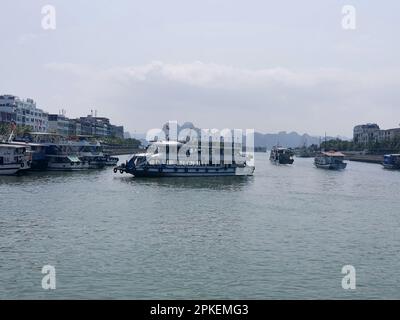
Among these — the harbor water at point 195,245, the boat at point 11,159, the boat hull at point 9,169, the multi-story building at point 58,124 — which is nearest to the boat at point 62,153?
the boat at point 11,159

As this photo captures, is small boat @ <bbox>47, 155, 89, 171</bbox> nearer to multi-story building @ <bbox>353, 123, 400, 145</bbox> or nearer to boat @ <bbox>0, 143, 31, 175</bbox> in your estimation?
boat @ <bbox>0, 143, 31, 175</bbox>

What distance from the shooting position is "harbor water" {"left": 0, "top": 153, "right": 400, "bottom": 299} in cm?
1748

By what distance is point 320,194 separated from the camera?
49031 millimetres

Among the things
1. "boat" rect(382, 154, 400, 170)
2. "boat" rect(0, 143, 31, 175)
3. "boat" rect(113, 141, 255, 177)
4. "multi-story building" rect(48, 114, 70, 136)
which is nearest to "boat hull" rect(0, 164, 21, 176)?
"boat" rect(0, 143, 31, 175)

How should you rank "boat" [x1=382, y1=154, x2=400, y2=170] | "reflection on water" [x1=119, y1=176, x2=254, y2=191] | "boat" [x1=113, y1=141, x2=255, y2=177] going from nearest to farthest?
"reflection on water" [x1=119, y1=176, x2=254, y2=191] → "boat" [x1=113, y1=141, x2=255, y2=177] → "boat" [x1=382, y1=154, x2=400, y2=170]

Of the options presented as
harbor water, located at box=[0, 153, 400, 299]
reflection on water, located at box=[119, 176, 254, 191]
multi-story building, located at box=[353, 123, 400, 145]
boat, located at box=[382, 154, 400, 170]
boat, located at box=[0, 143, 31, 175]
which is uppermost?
multi-story building, located at box=[353, 123, 400, 145]

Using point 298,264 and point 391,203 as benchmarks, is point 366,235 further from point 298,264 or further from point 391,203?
point 391,203

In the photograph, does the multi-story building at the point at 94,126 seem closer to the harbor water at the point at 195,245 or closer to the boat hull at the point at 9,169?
the boat hull at the point at 9,169

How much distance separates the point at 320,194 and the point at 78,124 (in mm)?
124948

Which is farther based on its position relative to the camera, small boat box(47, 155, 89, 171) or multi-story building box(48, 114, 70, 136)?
multi-story building box(48, 114, 70, 136)

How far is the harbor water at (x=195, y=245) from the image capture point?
57.4 feet

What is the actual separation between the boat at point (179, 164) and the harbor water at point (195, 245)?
18925mm

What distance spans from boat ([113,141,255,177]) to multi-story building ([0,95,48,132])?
184ft
